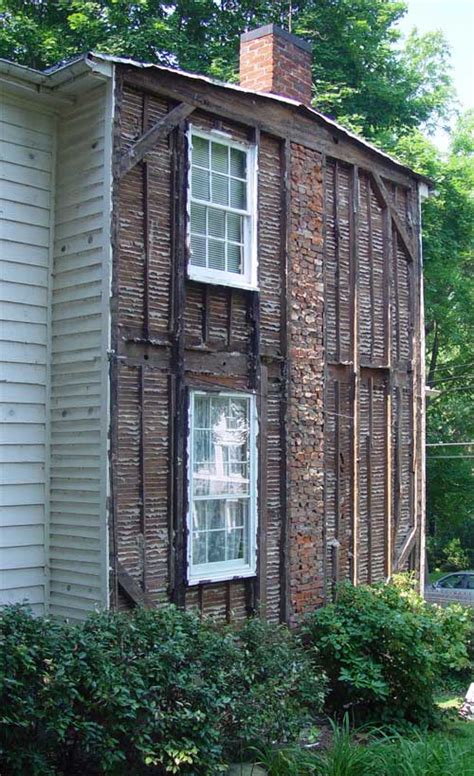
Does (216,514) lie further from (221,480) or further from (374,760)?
(374,760)

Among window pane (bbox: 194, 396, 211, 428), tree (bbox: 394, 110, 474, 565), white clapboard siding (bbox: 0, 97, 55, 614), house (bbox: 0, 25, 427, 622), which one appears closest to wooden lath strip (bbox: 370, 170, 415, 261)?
house (bbox: 0, 25, 427, 622)

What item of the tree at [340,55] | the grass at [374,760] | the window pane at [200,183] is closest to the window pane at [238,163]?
the window pane at [200,183]

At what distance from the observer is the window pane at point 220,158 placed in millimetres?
10391

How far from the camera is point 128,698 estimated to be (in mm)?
6465

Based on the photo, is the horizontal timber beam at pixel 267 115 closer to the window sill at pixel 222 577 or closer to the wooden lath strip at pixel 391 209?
the wooden lath strip at pixel 391 209

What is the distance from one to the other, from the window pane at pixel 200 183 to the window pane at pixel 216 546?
12.6ft

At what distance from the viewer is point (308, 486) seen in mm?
11352

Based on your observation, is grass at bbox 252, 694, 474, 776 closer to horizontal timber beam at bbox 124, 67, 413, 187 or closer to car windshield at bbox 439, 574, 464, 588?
horizontal timber beam at bbox 124, 67, 413, 187

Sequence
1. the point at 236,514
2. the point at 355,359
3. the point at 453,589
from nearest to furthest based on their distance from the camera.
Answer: the point at 236,514 → the point at 355,359 → the point at 453,589

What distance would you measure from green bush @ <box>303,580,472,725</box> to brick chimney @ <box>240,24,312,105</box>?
7.00 meters

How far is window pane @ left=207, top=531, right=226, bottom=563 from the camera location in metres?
9.93

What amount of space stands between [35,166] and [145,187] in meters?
1.24

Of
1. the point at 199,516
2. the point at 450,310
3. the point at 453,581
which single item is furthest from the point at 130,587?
the point at 450,310

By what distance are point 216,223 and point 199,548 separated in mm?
3727
